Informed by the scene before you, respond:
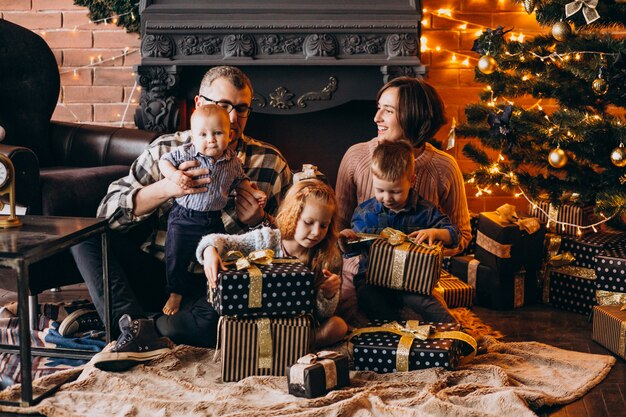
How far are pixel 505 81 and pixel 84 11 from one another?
2.08 meters

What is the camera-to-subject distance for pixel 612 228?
Answer: 3.52m

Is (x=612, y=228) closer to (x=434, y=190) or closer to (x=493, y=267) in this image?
(x=493, y=267)

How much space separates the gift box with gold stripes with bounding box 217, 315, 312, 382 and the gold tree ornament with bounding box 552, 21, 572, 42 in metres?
1.63

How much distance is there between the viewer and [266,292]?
234cm

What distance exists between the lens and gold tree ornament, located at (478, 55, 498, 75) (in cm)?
348

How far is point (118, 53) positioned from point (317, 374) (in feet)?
8.20

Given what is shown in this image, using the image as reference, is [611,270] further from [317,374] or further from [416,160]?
[317,374]

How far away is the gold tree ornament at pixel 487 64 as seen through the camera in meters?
3.48

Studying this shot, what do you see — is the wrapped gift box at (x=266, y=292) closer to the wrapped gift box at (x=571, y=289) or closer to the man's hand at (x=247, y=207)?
the man's hand at (x=247, y=207)

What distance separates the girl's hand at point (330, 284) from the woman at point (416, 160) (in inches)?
15.1

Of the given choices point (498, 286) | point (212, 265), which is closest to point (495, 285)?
point (498, 286)

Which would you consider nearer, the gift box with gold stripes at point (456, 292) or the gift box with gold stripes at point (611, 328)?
the gift box with gold stripes at point (611, 328)

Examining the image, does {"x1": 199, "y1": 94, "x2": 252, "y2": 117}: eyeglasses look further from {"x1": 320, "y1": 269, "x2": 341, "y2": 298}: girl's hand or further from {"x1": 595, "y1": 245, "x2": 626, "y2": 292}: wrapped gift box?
{"x1": 595, "y1": 245, "x2": 626, "y2": 292}: wrapped gift box

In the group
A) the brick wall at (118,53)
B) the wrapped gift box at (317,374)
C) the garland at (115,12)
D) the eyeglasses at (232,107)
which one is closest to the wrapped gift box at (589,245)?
the brick wall at (118,53)
